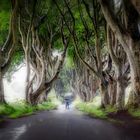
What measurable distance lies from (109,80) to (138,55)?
699 centimetres

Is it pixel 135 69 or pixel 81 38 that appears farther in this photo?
pixel 81 38

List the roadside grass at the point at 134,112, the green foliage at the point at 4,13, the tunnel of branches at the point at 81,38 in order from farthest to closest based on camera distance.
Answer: the green foliage at the point at 4,13 < the tunnel of branches at the point at 81,38 < the roadside grass at the point at 134,112

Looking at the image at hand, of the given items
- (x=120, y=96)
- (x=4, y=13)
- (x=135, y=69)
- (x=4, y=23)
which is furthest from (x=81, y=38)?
(x=135, y=69)

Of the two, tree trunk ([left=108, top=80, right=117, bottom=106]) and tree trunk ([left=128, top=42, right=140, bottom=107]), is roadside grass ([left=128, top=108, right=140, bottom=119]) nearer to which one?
tree trunk ([left=128, top=42, right=140, bottom=107])

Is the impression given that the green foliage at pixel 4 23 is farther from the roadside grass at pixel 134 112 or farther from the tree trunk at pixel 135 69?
the roadside grass at pixel 134 112

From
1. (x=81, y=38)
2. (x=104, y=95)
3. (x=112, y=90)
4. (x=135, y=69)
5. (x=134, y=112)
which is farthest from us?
(x=81, y=38)

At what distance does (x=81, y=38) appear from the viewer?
101 ft

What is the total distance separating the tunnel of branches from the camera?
16516 millimetres

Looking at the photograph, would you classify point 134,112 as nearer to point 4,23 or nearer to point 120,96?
point 120,96

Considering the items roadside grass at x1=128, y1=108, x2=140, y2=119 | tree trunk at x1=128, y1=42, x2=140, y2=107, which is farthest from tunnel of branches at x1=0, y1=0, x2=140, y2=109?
roadside grass at x1=128, y1=108, x2=140, y2=119

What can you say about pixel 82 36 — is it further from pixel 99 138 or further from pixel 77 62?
pixel 99 138

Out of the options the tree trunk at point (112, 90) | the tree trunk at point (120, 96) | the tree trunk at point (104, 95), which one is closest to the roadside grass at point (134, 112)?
the tree trunk at point (120, 96)

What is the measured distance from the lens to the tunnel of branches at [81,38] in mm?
16516

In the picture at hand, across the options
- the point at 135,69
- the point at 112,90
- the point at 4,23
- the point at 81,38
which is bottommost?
the point at 112,90
